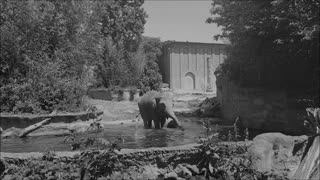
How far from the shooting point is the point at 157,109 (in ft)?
31.5

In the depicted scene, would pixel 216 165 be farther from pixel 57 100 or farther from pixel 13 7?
pixel 13 7

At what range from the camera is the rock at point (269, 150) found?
4.68 metres

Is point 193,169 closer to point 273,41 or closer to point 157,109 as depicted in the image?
point 157,109

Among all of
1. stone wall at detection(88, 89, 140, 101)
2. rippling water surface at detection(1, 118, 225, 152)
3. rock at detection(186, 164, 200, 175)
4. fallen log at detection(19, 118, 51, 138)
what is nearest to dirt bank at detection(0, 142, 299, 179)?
rock at detection(186, 164, 200, 175)

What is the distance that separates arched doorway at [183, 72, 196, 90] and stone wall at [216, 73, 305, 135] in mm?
14867

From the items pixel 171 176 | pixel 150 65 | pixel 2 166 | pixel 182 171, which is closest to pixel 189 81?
pixel 150 65

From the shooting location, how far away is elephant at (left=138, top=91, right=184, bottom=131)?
9406 millimetres

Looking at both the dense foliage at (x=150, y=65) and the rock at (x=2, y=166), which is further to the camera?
the dense foliage at (x=150, y=65)

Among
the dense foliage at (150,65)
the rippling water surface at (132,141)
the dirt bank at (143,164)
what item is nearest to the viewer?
the dirt bank at (143,164)

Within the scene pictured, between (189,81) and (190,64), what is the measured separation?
1635 mm

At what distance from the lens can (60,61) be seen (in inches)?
514

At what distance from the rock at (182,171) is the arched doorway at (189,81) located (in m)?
27.0

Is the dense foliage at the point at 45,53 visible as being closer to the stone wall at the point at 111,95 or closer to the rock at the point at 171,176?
the stone wall at the point at 111,95

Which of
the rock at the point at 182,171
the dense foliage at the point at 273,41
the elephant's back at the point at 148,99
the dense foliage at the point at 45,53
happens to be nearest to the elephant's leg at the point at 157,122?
the elephant's back at the point at 148,99
